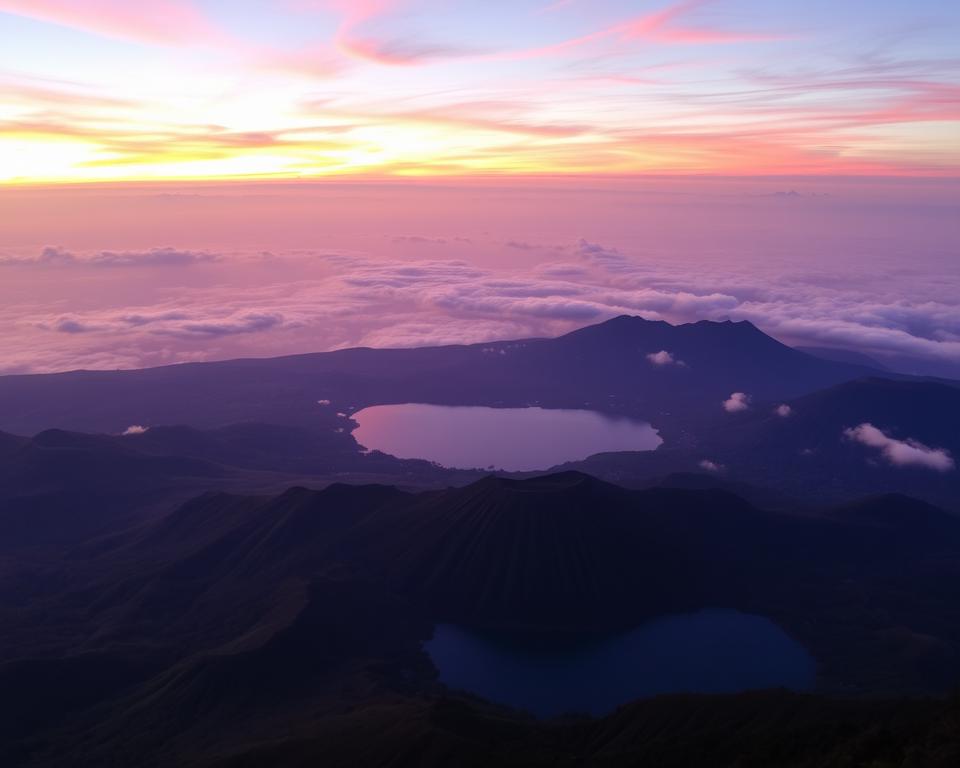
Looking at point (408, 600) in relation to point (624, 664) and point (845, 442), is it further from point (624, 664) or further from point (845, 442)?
point (845, 442)

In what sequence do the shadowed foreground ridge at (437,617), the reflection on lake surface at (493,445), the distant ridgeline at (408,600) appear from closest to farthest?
1. the shadowed foreground ridge at (437,617)
2. the distant ridgeline at (408,600)
3. the reflection on lake surface at (493,445)

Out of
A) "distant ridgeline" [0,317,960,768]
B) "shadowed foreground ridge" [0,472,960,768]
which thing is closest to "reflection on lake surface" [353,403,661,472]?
"distant ridgeline" [0,317,960,768]

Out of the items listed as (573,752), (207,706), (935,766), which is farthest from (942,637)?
(207,706)

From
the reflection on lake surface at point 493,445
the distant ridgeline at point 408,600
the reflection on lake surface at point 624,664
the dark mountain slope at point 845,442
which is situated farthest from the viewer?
the reflection on lake surface at point 493,445

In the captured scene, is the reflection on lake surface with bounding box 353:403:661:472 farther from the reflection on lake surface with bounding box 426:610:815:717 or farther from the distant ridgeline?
the reflection on lake surface with bounding box 426:610:815:717

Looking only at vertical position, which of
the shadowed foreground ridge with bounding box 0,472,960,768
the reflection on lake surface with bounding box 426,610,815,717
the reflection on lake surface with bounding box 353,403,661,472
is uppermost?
the shadowed foreground ridge with bounding box 0,472,960,768

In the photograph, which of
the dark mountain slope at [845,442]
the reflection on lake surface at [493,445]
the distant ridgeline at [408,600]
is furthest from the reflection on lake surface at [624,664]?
the reflection on lake surface at [493,445]

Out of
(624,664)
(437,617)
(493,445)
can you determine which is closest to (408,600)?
(437,617)

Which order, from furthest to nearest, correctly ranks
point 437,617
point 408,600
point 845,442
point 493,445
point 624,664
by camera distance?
point 493,445 < point 845,442 < point 408,600 < point 437,617 < point 624,664

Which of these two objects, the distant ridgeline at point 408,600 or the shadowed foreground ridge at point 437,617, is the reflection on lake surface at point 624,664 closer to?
the distant ridgeline at point 408,600

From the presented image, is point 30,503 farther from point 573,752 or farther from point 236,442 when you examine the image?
point 573,752
